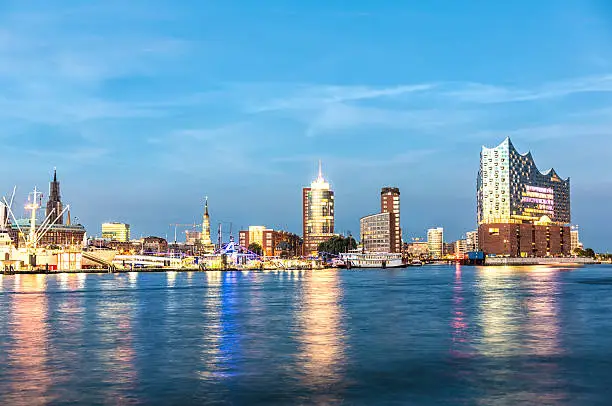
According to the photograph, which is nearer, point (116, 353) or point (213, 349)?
point (116, 353)

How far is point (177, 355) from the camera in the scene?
36.4 meters

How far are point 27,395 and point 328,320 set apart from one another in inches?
1231

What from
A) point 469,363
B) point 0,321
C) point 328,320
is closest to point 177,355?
point 469,363

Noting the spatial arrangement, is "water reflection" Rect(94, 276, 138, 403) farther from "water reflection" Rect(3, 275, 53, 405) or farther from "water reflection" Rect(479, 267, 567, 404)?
"water reflection" Rect(479, 267, 567, 404)

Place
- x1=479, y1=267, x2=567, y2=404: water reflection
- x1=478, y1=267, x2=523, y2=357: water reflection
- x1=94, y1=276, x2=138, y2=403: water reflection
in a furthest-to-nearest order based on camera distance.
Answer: x1=478, y1=267, x2=523, y2=357: water reflection, x1=94, y1=276, x2=138, y2=403: water reflection, x1=479, y1=267, x2=567, y2=404: water reflection

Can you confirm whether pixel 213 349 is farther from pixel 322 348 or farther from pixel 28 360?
pixel 28 360

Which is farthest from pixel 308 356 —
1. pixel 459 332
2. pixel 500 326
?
pixel 500 326

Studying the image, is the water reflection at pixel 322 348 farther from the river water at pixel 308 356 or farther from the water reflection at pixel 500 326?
the water reflection at pixel 500 326

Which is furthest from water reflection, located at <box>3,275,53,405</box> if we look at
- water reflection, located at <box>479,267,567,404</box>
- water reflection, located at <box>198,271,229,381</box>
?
water reflection, located at <box>479,267,567,404</box>

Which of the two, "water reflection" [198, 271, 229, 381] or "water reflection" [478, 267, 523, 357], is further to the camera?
"water reflection" [478, 267, 523, 357]

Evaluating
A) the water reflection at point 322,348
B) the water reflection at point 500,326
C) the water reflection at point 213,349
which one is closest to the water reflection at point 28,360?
the water reflection at point 213,349

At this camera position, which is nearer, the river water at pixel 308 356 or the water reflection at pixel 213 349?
the river water at pixel 308 356

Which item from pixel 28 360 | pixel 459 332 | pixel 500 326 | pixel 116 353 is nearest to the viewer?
pixel 28 360

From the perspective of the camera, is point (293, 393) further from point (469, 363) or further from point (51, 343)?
point (51, 343)
